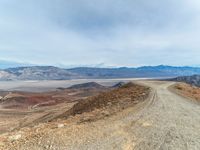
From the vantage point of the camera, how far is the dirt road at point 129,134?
45.1 ft

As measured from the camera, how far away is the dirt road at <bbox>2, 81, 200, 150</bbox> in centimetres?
1376

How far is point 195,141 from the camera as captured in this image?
1464 cm

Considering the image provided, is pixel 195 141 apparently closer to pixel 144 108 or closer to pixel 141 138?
pixel 141 138

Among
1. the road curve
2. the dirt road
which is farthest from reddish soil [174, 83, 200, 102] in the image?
the dirt road

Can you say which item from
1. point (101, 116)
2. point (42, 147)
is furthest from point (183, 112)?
point (42, 147)

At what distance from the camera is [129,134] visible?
627 inches

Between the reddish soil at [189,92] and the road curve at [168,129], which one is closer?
the road curve at [168,129]

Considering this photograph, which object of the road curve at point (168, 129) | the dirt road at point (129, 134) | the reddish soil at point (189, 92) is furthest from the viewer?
the reddish soil at point (189, 92)

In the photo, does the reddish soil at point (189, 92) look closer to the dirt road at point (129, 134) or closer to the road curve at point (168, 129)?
the road curve at point (168, 129)

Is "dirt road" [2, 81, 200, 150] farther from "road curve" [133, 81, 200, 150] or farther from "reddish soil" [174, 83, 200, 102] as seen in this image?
"reddish soil" [174, 83, 200, 102]

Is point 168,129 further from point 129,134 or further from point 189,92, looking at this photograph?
point 189,92

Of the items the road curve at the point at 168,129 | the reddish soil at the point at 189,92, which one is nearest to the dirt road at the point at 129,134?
the road curve at the point at 168,129

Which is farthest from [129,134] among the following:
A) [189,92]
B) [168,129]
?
[189,92]

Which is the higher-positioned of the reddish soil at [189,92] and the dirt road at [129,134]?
the reddish soil at [189,92]
